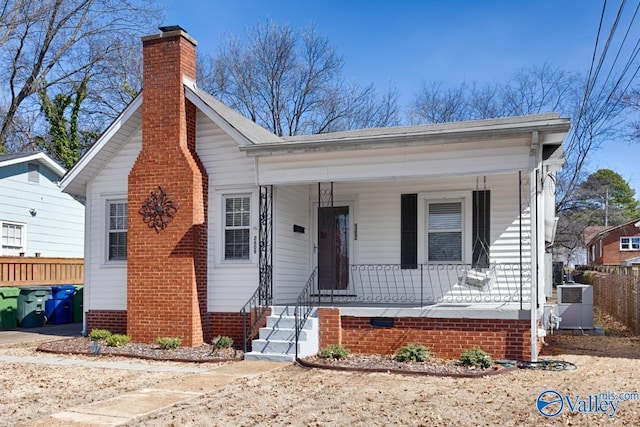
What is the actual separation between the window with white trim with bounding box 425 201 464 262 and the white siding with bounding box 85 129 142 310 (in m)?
6.38

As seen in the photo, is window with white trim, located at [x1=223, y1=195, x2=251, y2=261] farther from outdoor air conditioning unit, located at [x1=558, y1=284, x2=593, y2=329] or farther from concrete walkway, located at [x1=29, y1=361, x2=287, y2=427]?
outdoor air conditioning unit, located at [x1=558, y1=284, x2=593, y2=329]

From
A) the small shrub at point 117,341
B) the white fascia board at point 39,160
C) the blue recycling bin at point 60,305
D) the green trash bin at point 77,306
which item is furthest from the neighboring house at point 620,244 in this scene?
the small shrub at point 117,341

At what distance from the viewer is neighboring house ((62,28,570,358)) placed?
11305 millimetres

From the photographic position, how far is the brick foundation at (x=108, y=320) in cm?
1308

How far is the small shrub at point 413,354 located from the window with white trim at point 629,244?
44.8 m

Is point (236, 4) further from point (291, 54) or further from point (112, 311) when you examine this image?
point (112, 311)

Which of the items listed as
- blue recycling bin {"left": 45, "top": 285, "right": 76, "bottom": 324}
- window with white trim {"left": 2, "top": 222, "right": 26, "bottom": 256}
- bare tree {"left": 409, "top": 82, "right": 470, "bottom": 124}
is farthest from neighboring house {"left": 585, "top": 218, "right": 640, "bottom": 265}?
window with white trim {"left": 2, "top": 222, "right": 26, "bottom": 256}

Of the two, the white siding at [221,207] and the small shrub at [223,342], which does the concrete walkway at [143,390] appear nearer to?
the small shrub at [223,342]

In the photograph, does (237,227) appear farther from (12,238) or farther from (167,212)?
(12,238)

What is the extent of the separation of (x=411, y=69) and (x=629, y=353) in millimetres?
24472

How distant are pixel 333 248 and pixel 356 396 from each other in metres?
5.88

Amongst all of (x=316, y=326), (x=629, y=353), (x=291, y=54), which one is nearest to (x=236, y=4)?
(x=291, y=54)

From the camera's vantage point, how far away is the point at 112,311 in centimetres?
1316

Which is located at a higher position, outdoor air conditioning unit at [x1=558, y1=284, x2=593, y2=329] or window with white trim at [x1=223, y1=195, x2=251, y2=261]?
window with white trim at [x1=223, y1=195, x2=251, y2=261]
